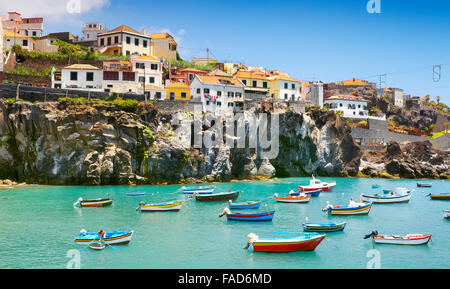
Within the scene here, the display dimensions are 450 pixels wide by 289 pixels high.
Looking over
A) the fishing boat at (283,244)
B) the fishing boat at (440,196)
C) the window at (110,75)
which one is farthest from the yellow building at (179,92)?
the fishing boat at (283,244)

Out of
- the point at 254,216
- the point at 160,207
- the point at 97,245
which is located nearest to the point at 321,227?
the point at 254,216

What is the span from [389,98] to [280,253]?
372 feet

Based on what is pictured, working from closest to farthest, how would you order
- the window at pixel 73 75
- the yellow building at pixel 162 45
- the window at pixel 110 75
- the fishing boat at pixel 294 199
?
1. the fishing boat at pixel 294 199
2. the window at pixel 73 75
3. the window at pixel 110 75
4. the yellow building at pixel 162 45

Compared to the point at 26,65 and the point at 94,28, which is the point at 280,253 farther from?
the point at 94,28

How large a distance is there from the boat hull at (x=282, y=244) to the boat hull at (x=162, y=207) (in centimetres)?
1657

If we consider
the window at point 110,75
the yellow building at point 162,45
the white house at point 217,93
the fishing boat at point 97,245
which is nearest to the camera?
the fishing boat at point 97,245

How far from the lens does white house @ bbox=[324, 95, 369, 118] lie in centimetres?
10612

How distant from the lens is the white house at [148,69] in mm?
76875

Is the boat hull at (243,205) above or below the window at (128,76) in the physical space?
below

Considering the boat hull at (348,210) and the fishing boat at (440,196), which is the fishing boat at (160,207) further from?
the fishing boat at (440,196)

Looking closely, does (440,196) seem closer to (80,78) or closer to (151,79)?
(151,79)

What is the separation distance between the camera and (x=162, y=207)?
43.7m

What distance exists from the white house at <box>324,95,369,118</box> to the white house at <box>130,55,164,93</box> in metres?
48.1

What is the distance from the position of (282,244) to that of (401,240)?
Answer: 9.81 m
